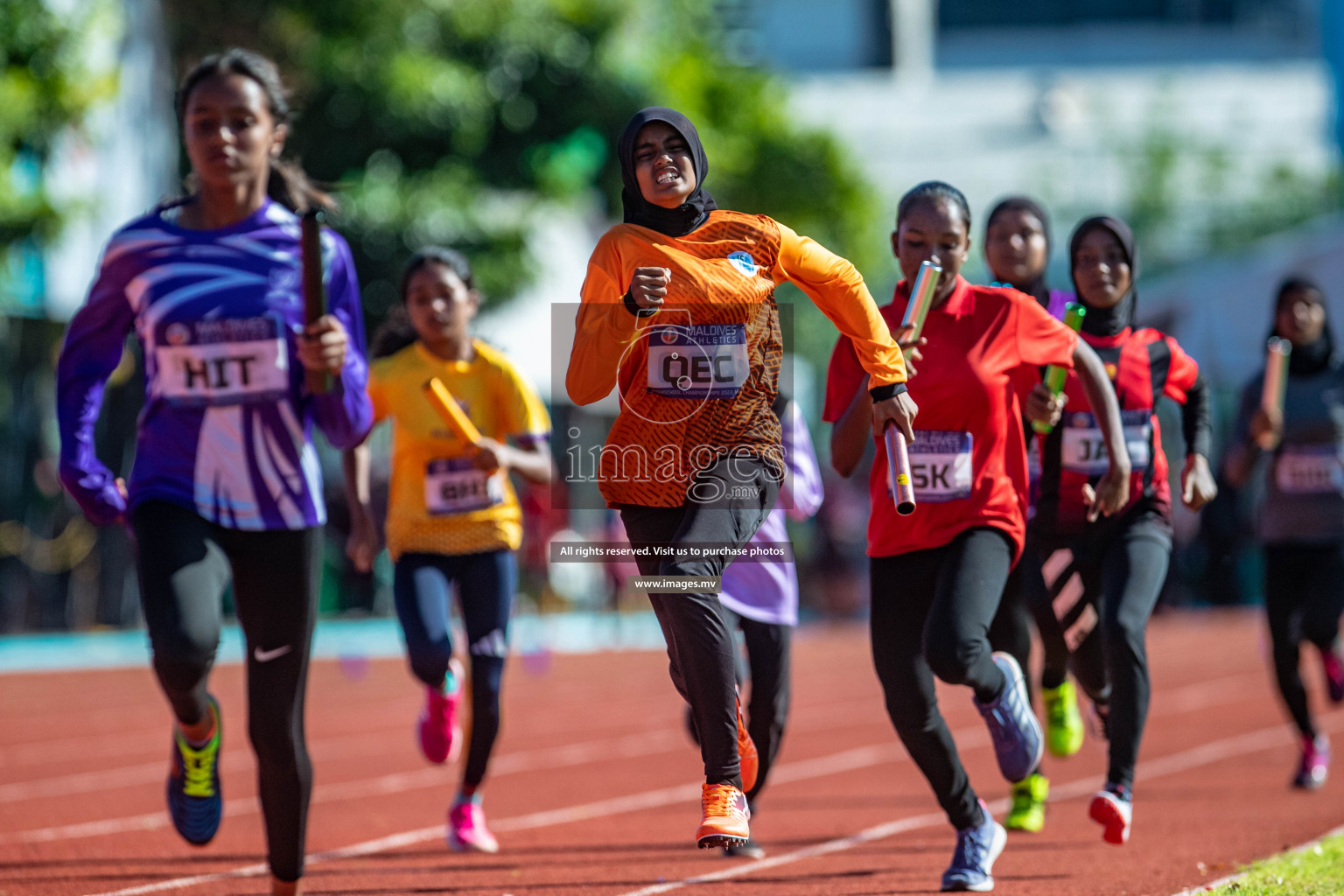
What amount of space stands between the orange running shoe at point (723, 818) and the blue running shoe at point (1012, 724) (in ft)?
4.51

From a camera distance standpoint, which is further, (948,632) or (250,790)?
(250,790)

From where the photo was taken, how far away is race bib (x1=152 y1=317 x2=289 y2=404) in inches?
199

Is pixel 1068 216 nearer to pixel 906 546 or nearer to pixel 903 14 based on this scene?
pixel 903 14

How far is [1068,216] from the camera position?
52156mm

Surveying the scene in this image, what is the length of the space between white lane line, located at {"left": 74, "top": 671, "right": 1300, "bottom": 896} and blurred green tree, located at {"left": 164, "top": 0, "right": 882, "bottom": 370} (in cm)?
1106

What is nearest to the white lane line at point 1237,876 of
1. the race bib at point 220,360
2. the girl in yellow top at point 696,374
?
the girl in yellow top at point 696,374

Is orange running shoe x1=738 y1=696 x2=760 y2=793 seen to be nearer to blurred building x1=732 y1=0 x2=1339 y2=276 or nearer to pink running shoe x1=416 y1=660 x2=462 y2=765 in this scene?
pink running shoe x1=416 y1=660 x2=462 y2=765

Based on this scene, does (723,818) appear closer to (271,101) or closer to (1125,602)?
(1125,602)

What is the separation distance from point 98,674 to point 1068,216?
1578 inches

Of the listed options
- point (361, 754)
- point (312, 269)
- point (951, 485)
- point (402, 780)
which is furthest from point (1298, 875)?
point (361, 754)

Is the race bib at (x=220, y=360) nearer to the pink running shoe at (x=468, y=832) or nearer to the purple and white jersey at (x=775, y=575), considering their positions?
the purple and white jersey at (x=775, y=575)

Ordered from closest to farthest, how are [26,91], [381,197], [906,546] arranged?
[906,546], [26,91], [381,197]

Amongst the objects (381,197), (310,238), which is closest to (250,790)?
(310,238)

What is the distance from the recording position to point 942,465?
5.73m
